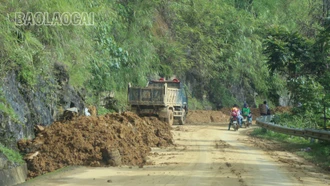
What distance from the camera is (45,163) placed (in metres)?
11.1

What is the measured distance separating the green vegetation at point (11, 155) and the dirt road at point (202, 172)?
2.19 feet

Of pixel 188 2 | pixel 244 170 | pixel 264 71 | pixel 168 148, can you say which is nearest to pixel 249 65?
pixel 264 71

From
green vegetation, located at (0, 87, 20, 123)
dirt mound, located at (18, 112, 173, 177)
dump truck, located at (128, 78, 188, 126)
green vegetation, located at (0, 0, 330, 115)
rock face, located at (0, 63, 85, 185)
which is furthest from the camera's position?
dump truck, located at (128, 78, 188, 126)

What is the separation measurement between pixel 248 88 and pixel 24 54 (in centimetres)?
3630

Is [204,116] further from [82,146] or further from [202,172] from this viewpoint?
[202,172]

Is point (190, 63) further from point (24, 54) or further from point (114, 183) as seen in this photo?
point (114, 183)

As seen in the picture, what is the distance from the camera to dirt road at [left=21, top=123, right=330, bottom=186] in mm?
9680

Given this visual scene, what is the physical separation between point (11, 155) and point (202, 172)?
4.12m

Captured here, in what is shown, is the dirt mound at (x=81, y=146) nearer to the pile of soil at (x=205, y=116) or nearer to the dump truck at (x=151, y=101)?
the dump truck at (x=151, y=101)

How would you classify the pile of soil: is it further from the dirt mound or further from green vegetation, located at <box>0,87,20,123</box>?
green vegetation, located at <box>0,87,20,123</box>

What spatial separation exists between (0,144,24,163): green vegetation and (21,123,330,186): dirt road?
668 mm

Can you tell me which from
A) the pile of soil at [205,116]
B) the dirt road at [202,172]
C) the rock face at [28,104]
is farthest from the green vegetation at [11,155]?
the pile of soil at [205,116]

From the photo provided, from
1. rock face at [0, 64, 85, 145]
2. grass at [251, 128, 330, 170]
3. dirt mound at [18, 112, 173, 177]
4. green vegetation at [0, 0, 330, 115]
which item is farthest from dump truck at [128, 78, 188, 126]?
dirt mound at [18, 112, 173, 177]

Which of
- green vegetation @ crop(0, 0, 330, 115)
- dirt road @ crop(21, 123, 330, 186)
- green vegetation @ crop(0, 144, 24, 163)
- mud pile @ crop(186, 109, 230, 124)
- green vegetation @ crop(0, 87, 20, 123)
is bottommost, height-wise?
dirt road @ crop(21, 123, 330, 186)
